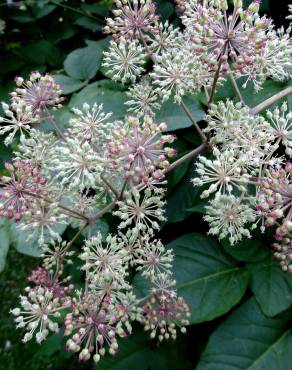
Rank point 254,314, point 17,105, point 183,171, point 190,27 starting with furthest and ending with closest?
point 183,171 < point 254,314 < point 190,27 < point 17,105

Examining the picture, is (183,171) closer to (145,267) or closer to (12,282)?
(145,267)

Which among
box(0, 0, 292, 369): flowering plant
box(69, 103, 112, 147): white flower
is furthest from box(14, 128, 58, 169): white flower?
box(69, 103, 112, 147): white flower

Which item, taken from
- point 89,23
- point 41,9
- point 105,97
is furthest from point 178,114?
point 41,9

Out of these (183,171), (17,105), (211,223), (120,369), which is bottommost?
(120,369)

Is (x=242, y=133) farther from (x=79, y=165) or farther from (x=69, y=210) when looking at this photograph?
(x=69, y=210)

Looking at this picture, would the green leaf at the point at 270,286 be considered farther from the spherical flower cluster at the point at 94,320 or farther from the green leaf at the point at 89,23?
the green leaf at the point at 89,23

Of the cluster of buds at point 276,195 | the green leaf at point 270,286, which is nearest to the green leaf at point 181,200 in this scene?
the green leaf at point 270,286

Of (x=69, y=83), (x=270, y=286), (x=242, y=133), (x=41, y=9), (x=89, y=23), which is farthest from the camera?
(x=41, y=9)

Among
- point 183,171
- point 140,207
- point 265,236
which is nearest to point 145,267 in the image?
point 140,207
